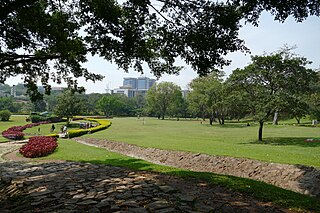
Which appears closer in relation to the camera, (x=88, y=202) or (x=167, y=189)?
(x=88, y=202)

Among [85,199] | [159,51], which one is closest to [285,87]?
[159,51]

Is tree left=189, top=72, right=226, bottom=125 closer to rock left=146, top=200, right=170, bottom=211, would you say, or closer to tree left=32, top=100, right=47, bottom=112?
rock left=146, top=200, right=170, bottom=211

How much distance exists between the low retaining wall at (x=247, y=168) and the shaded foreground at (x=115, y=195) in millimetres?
Result: 5249

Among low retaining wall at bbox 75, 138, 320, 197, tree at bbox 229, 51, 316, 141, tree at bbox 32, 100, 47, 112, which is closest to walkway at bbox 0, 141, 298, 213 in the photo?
low retaining wall at bbox 75, 138, 320, 197

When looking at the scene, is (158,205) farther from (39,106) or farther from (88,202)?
(39,106)

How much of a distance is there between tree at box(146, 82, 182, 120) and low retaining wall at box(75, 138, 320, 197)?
56235 millimetres

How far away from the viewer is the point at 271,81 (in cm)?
2098

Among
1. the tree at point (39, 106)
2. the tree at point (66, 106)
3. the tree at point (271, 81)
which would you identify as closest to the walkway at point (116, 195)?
the tree at point (271, 81)

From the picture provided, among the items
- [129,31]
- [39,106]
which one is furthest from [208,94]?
[39,106]

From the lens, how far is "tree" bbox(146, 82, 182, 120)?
75000mm

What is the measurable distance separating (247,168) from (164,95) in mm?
62759

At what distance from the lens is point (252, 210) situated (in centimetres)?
536

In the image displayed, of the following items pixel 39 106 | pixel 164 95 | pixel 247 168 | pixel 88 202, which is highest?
pixel 164 95

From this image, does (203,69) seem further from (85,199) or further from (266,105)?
(266,105)
